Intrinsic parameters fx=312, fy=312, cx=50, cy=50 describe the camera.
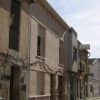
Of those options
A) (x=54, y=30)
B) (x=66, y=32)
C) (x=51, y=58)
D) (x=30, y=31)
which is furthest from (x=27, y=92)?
(x=66, y=32)

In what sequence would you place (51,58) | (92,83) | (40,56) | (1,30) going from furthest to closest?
(92,83), (51,58), (40,56), (1,30)

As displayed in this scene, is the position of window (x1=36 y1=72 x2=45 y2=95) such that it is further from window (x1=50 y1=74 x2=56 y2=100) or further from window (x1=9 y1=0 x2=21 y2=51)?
window (x1=9 y1=0 x2=21 y2=51)

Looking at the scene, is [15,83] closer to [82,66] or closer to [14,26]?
[14,26]

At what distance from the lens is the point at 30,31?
18.8 m

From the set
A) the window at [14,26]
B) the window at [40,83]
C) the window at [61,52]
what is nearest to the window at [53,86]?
the window at [40,83]

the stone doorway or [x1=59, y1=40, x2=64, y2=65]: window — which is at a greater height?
[x1=59, y1=40, x2=64, y2=65]: window

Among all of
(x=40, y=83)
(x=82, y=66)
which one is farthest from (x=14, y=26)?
(x=82, y=66)

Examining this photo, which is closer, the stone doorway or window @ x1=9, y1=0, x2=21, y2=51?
window @ x1=9, y1=0, x2=21, y2=51

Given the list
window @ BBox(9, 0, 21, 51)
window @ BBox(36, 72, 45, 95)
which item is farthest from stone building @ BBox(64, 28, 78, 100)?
window @ BBox(9, 0, 21, 51)

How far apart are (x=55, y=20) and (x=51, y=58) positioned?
11.0ft

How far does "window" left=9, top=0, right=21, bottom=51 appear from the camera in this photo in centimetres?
1622

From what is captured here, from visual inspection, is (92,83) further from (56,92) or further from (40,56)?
(40,56)

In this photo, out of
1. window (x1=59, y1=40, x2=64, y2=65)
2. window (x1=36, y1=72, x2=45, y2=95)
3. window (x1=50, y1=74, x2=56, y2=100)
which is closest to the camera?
window (x1=36, y1=72, x2=45, y2=95)

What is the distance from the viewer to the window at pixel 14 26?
16219 millimetres
